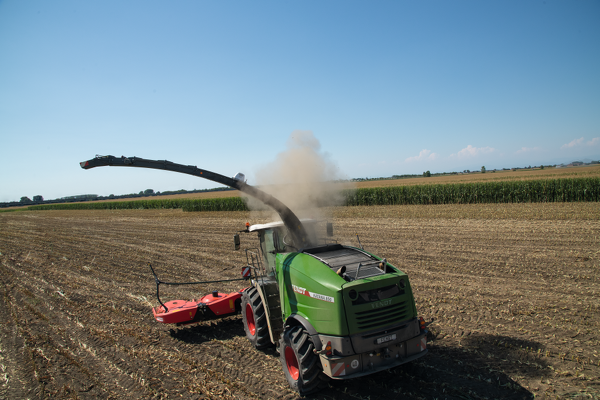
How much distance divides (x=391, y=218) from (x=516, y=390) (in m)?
17.9

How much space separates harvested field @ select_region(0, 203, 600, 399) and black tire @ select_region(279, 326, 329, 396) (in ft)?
1.00

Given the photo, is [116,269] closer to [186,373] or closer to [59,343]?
[59,343]

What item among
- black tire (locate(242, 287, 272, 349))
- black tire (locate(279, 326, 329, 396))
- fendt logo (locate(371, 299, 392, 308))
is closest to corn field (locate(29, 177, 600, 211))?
black tire (locate(242, 287, 272, 349))

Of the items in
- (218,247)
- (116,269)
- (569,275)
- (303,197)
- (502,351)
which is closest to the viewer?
(502,351)

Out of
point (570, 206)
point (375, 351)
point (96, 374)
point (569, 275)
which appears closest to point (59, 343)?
point (96, 374)

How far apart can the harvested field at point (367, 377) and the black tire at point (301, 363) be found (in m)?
0.30

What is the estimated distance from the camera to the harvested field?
509 cm

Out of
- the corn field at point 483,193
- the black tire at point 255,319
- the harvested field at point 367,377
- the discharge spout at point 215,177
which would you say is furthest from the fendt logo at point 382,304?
the corn field at point 483,193

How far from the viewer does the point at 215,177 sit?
5.84m

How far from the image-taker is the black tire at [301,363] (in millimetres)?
4535

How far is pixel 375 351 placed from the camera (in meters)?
4.45

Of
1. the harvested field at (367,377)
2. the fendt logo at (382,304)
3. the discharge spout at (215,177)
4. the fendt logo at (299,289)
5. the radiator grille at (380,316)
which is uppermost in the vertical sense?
the discharge spout at (215,177)

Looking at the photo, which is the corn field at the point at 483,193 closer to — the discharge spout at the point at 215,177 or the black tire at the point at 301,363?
the discharge spout at the point at 215,177

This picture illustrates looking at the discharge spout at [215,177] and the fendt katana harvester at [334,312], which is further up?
the discharge spout at [215,177]
